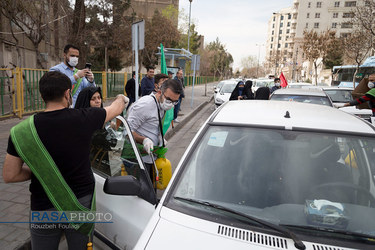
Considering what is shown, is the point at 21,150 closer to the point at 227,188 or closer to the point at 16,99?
the point at 227,188

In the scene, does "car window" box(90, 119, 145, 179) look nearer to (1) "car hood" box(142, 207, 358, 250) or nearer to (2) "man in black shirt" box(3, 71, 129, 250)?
(2) "man in black shirt" box(3, 71, 129, 250)

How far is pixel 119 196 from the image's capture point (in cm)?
209

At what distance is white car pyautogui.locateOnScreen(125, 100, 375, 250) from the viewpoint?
1460 mm

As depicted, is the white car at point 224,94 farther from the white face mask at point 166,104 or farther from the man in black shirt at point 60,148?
the man in black shirt at point 60,148

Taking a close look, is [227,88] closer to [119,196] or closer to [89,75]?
[89,75]

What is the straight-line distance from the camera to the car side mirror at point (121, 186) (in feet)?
5.87

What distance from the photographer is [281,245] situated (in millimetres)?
1400

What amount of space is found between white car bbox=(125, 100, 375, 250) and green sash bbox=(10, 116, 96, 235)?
0.90ft

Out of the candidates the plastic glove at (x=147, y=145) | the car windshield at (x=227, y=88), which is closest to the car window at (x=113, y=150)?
the plastic glove at (x=147, y=145)

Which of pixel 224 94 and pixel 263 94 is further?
pixel 224 94

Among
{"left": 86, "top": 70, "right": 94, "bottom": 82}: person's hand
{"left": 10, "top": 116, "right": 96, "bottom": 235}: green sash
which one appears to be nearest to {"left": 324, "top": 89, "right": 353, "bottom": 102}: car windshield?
{"left": 86, "top": 70, "right": 94, "bottom": 82}: person's hand

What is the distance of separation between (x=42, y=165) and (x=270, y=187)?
1454 millimetres

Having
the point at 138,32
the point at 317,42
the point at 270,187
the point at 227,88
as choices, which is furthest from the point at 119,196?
the point at 317,42

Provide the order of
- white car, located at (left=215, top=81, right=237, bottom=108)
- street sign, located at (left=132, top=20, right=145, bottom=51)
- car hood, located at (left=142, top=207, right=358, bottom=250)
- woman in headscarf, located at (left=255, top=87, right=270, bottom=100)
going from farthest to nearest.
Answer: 1. white car, located at (left=215, top=81, right=237, bottom=108)
2. woman in headscarf, located at (left=255, top=87, right=270, bottom=100)
3. street sign, located at (left=132, top=20, right=145, bottom=51)
4. car hood, located at (left=142, top=207, right=358, bottom=250)
